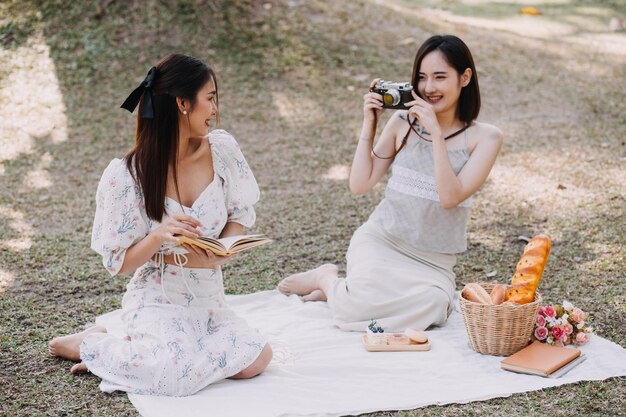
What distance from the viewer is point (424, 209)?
4.36m

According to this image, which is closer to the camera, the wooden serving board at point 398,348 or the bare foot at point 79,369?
the bare foot at point 79,369

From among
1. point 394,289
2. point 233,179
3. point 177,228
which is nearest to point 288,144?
point 394,289

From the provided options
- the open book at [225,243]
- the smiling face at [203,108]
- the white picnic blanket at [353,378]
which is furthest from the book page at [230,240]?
the white picnic blanket at [353,378]

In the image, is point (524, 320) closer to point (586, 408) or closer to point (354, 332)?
point (586, 408)

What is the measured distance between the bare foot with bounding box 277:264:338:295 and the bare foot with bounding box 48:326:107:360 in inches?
49.9

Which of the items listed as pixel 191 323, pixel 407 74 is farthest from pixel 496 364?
pixel 407 74

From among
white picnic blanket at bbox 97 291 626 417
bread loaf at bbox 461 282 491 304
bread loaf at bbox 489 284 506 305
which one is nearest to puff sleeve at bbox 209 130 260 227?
white picnic blanket at bbox 97 291 626 417

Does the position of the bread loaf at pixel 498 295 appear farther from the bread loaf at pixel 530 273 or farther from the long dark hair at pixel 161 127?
the long dark hair at pixel 161 127

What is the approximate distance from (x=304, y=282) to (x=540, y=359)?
153 cm

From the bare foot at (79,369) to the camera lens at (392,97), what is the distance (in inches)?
78.1

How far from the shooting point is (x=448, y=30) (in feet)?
33.6

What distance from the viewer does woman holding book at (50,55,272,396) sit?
3.50 metres

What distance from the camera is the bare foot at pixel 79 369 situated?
3688 mm

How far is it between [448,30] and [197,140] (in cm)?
708
